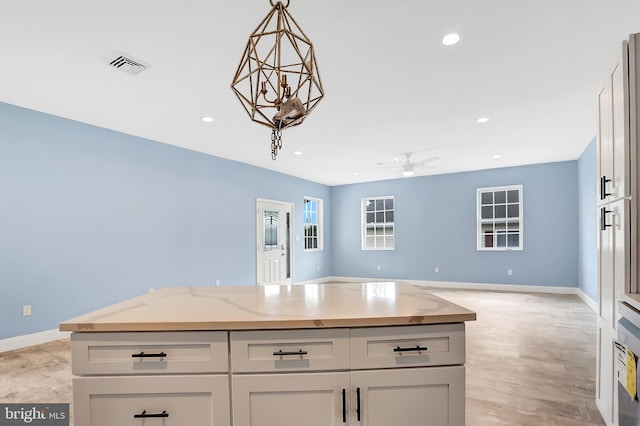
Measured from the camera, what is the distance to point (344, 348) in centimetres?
127

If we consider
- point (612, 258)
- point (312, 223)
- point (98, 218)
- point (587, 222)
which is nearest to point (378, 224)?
point (312, 223)

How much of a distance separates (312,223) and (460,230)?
A: 11.7ft

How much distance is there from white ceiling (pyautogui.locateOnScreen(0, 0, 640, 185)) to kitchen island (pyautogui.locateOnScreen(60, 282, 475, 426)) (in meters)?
1.87

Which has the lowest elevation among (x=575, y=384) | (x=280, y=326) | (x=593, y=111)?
(x=575, y=384)

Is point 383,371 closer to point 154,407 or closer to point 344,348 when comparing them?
point 344,348

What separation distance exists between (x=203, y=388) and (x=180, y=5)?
6.98 ft

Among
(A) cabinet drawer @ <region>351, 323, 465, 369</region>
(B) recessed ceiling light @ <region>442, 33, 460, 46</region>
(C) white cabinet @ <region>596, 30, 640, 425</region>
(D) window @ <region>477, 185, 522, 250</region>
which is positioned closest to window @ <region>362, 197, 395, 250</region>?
(D) window @ <region>477, 185, 522, 250</region>

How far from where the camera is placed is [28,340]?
363 cm

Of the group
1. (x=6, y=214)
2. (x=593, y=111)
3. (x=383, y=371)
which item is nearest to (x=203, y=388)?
(x=383, y=371)

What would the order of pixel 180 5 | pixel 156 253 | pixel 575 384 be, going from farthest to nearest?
pixel 156 253, pixel 575 384, pixel 180 5

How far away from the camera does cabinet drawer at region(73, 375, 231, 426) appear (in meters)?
1.25

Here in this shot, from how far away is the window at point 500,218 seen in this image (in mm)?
7102

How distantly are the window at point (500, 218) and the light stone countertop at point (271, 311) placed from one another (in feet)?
20.9

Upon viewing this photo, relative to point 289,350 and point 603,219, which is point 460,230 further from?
point 289,350
